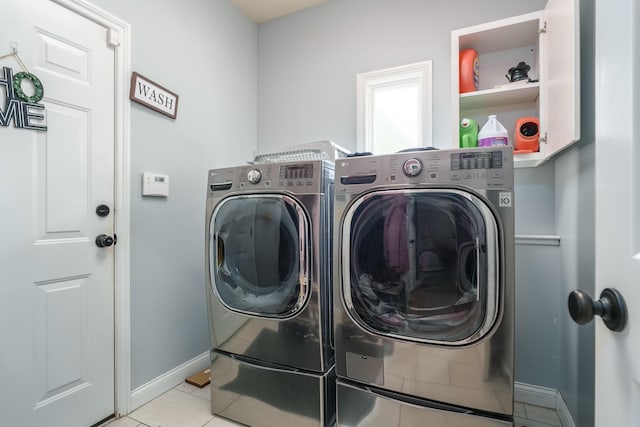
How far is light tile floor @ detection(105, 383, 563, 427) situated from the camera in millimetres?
1563

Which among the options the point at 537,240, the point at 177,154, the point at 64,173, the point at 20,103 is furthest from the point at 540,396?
the point at 20,103

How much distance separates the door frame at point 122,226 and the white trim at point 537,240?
2.28m

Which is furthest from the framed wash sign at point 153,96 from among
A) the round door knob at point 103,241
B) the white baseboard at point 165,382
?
the white baseboard at point 165,382

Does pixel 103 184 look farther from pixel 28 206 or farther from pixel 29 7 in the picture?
pixel 29 7

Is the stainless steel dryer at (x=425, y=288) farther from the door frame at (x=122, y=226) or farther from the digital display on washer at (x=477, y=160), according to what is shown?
the door frame at (x=122, y=226)

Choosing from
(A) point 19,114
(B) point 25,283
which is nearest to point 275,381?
(B) point 25,283

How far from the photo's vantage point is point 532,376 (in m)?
1.76

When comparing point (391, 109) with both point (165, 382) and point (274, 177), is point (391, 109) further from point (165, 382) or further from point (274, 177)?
point (165, 382)

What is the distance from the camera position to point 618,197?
0.49 meters

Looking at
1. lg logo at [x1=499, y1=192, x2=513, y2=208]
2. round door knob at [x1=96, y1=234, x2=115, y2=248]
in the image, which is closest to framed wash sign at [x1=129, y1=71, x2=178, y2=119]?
round door knob at [x1=96, y1=234, x2=115, y2=248]

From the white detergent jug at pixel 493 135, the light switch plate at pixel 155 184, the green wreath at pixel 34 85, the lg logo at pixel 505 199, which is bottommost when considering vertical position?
the lg logo at pixel 505 199

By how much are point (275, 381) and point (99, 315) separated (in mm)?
987

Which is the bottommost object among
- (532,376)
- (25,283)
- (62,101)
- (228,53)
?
(532,376)

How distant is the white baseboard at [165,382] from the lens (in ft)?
5.51
